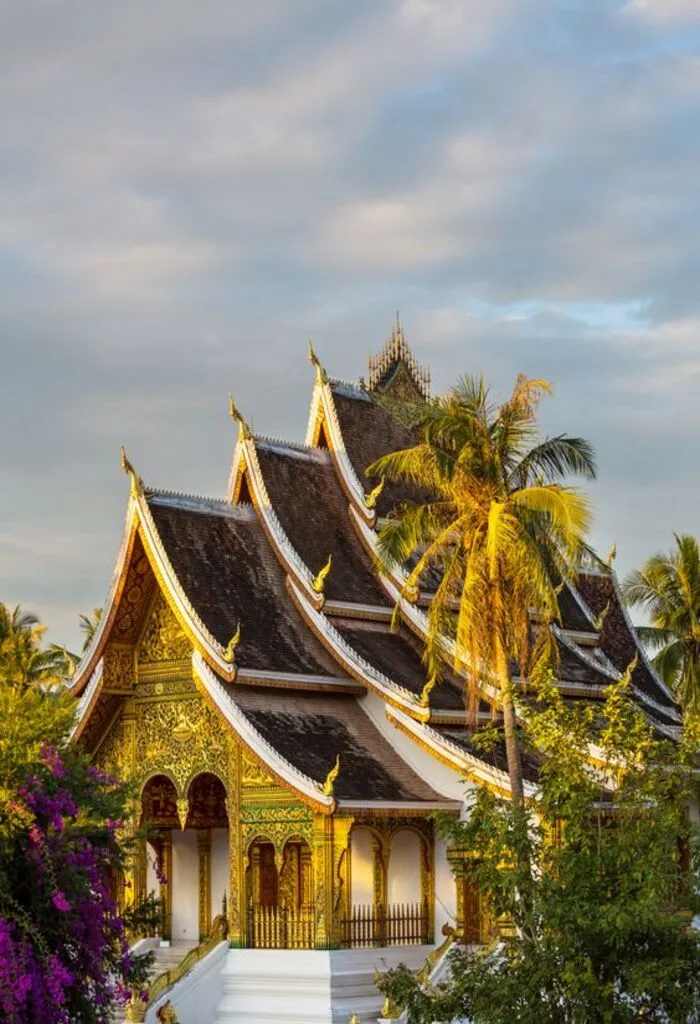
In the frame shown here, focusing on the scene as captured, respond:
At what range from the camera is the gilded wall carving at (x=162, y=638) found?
21.5 meters

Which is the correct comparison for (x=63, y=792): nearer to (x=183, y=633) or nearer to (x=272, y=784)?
(x=272, y=784)

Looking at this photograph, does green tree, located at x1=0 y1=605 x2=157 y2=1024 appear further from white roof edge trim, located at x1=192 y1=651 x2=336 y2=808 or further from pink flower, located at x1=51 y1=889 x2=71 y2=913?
white roof edge trim, located at x1=192 y1=651 x2=336 y2=808

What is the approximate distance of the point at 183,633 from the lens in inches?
844

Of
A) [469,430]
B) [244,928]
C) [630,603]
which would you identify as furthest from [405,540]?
[630,603]

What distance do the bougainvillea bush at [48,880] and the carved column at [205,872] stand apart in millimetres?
7483

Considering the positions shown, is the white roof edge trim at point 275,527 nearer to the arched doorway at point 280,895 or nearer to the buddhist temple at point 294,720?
the buddhist temple at point 294,720

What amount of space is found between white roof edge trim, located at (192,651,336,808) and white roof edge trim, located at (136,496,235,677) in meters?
0.21

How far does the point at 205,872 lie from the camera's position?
22.9 metres

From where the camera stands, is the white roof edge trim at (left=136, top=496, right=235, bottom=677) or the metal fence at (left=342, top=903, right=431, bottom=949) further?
the white roof edge trim at (left=136, top=496, right=235, bottom=677)

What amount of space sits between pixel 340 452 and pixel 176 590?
4.19m

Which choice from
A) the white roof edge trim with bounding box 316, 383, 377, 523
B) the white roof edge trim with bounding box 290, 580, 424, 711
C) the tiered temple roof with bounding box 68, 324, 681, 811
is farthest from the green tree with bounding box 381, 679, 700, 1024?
the white roof edge trim with bounding box 316, 383, 377, 523

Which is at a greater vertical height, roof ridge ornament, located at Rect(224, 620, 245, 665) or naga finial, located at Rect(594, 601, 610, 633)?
naga finial, located at Rect(594, 601, 610, 633)

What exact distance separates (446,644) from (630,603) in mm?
8613

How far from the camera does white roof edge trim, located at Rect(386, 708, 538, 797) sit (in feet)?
59.6
